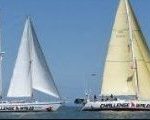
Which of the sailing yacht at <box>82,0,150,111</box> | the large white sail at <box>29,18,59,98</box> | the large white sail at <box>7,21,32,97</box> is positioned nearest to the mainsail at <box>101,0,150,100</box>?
the sailing yacht at <box>82,0,150,111</box>

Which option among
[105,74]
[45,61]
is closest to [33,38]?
[45,61]

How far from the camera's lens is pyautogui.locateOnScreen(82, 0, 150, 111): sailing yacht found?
11706 centimetres

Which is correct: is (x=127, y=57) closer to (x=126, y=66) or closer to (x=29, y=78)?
(x=126, y=66)

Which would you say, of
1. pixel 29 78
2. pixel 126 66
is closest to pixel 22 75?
pixel 29 78

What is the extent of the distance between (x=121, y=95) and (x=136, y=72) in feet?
13.7

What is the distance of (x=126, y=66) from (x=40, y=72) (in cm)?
1300

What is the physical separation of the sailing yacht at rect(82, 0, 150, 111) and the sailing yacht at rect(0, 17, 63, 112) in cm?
811

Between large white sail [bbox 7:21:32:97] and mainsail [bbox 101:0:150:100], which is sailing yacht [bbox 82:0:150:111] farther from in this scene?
large white sail [bbox 7:21:32:97]

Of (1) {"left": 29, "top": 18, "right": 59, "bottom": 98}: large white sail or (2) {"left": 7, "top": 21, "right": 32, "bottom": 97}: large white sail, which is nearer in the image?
(1) {"left": 29, "top": 18, "right": 59, "bottom": 98}: large white sail

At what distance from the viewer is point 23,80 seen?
11738cm

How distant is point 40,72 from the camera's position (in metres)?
116

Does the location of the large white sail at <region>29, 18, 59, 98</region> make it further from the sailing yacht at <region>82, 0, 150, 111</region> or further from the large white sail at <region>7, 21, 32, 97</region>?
the sailing yacht at <region>82, 0, 150, 111</region>

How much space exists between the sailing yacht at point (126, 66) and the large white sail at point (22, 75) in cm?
1105

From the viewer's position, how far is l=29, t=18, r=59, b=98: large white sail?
115750 mm
